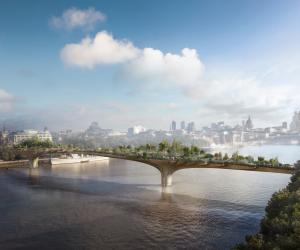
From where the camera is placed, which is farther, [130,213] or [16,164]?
[16,164]

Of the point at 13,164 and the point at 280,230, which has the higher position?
the point at 280,230

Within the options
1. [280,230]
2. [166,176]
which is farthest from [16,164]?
[280,230]

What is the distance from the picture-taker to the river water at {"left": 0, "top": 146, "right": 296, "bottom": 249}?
38.1 meters

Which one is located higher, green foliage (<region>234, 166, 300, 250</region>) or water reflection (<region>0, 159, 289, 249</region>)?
green foliage (<region>234, 166, 300, 250</region>)

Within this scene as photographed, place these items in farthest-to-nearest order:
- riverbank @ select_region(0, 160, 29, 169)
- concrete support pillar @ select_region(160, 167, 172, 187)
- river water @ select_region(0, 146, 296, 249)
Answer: riverbank @ select_region(0, 160, 29, 169), concrete support pillar @ select_region(160, 167, 172, 187), river water @ select_region(0, 146, 296, 249)

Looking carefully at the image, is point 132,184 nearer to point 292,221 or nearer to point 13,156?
point 292,221

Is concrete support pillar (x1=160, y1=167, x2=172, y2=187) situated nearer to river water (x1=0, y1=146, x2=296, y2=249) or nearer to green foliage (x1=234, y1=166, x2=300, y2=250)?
river water (x1=0, y1=146, x2=296, y2=249)

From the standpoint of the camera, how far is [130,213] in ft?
166

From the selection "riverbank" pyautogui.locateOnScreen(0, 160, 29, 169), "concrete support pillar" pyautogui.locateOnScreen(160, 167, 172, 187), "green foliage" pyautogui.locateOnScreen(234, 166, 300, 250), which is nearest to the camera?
"green foliage" pyautogui.locateOnScreen(234, 166, 300, 250)

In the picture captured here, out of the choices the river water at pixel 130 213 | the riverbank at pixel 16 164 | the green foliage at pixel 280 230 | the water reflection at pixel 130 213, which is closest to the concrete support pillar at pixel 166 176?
the river water at pixel 130 213

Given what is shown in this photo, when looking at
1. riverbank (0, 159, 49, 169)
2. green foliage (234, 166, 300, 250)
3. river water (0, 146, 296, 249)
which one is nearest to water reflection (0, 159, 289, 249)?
river water (0, 146, 296, 249)

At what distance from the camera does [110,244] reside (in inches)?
1448

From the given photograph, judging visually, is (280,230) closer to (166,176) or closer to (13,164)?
(166,176)

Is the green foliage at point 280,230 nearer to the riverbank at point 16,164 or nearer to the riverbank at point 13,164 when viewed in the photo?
the riverbank at point 16,164
